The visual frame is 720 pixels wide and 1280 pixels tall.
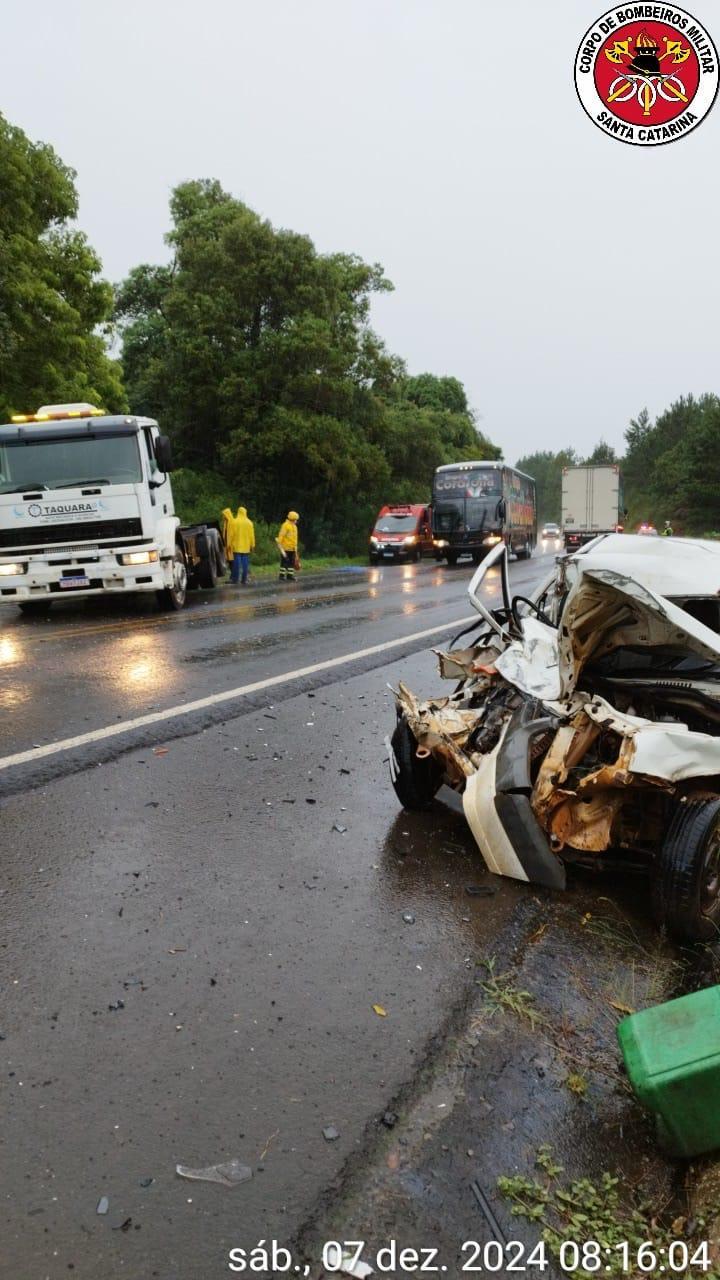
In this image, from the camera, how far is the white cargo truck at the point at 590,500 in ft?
121

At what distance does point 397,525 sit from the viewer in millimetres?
31266

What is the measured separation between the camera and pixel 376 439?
3438cm

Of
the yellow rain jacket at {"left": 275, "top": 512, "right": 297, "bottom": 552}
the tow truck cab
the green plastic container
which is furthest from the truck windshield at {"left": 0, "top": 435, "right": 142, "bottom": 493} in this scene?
the tow truck cab

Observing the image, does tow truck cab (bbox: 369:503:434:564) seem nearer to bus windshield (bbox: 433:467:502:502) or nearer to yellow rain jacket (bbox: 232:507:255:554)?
bus windshield (bbox: 433:467:502:502)

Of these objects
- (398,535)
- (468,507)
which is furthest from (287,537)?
(398,535)

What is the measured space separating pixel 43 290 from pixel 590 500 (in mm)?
25494

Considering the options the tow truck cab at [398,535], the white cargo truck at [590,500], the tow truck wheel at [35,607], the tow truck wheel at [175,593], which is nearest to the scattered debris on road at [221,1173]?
the tow truck wheel at [175,593]

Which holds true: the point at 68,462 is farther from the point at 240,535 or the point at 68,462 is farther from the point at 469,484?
the point at 469,484

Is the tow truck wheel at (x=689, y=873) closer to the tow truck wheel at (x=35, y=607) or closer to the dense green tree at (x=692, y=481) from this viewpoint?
the tow truck wheel at (x=35, y=607)

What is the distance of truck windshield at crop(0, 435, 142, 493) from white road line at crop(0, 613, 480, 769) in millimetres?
4952

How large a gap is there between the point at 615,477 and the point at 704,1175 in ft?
121

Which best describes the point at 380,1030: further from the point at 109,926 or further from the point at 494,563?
the point at 494,563

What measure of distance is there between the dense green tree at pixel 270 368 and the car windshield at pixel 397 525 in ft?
6.55

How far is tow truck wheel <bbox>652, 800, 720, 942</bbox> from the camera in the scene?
131 inches
